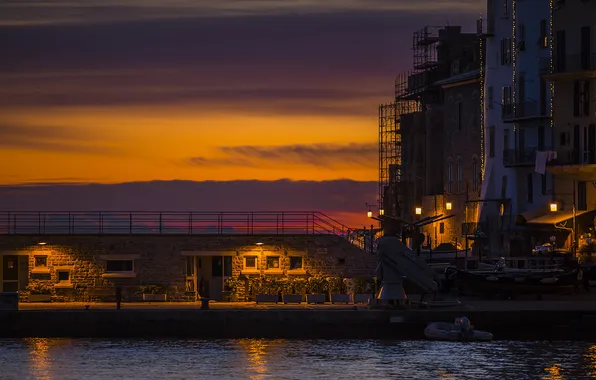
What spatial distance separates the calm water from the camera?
58781mm

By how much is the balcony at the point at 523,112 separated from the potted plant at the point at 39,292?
104 ft

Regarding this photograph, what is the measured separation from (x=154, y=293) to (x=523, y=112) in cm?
2939

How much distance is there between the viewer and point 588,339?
6619 centimetres

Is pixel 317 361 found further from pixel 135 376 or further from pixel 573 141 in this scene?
pixel 573 141

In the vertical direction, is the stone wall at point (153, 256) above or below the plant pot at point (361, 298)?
above

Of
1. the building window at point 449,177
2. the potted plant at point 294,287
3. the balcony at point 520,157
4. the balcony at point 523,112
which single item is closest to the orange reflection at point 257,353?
the potted plant at point 294,287

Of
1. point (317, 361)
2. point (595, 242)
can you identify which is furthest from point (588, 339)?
point (595, 242)

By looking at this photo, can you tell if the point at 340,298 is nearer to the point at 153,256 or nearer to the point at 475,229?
the point at 153,256

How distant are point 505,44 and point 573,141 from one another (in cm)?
Answer: 1149

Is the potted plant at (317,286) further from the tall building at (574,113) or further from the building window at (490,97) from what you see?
the building window at (490,97)

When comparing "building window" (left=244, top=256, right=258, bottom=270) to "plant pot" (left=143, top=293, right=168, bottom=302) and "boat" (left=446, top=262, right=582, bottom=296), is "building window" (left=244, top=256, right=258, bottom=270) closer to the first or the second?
"plant pot" (left=143, top=293, right=168, bottom=302)

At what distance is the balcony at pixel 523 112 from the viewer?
94.2 metres

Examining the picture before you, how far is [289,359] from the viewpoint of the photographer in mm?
62500

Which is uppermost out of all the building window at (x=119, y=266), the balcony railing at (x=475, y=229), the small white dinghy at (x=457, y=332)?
the balcony railing at (x=475, y=229)
